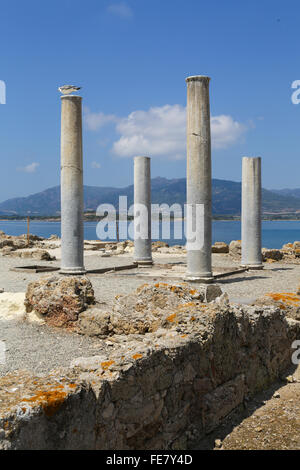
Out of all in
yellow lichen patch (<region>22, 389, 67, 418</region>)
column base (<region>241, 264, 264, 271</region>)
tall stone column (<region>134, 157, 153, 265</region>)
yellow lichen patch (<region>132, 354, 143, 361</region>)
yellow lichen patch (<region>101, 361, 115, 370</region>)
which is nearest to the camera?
yellow lichen patch (<region>22, 389, 67, 418</region>)

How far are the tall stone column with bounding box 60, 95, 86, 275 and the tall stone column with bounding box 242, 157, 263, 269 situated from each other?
21.6 feet

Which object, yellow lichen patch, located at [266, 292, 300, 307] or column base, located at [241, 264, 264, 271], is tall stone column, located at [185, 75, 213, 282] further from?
column base, located at [241, 264, 264, 271]

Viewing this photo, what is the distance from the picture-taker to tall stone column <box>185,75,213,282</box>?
13.5m

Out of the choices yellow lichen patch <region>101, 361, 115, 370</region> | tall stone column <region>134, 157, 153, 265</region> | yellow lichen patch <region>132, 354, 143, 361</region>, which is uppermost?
tall stone column <region>134, 157, 153, 265</region>

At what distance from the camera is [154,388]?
16.2ft

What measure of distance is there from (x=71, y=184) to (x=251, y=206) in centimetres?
730

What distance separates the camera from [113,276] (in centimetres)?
1606

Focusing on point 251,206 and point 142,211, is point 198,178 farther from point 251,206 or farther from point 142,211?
point 142,211

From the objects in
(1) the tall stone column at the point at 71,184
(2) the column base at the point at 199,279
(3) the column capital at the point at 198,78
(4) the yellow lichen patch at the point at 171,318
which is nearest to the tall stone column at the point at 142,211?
(1) the tall stone column at the point at 71,184

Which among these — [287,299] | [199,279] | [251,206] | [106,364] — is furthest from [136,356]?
[251,206]

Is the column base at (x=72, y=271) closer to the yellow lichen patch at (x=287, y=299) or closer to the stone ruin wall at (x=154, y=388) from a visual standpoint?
the yellow lichen patch at (x=287, y=299)

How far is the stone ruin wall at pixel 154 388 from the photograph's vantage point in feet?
12.5

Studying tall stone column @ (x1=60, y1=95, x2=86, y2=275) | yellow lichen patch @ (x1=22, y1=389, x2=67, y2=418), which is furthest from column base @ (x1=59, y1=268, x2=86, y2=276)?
yellow lichen patch @ (x1=22, y1=389, x2=67, y2=418)

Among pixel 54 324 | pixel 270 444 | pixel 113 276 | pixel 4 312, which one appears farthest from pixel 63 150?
pixel 270 444
